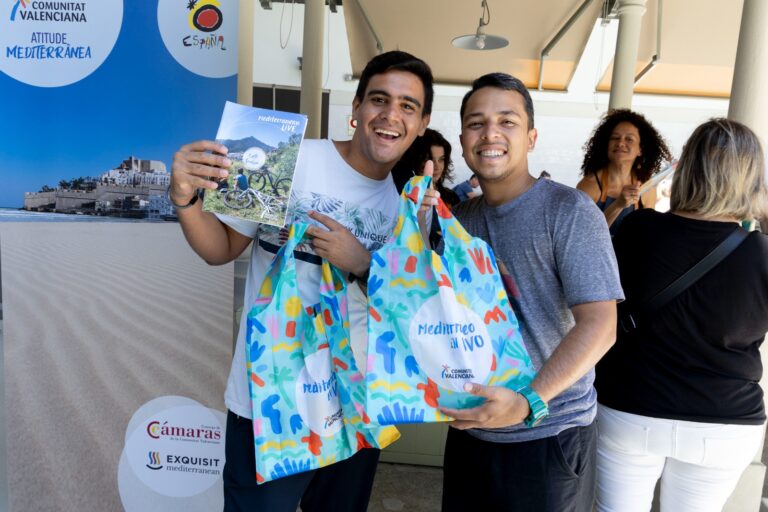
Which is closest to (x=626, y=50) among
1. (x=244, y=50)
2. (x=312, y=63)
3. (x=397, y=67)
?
(x=312, y=63)

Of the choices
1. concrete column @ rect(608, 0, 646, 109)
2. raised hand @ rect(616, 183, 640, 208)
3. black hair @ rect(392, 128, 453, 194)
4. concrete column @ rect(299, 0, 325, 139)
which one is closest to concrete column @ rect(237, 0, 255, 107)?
black hair @ rect(392, 128, 453, 194)

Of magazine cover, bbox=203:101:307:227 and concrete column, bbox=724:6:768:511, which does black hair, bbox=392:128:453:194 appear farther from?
concrete column, bbox=724:6:768:511

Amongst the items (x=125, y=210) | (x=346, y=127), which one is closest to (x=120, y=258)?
(x=125, y=210)

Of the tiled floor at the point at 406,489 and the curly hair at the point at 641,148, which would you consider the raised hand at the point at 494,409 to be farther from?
the curly hair at the point at 641,148

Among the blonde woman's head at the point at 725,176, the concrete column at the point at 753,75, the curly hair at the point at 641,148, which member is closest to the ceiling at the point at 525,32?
the curly hair at the point at 641,148

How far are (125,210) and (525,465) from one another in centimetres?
193

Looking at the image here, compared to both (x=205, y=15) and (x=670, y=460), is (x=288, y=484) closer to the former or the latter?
(x=670, y=460)

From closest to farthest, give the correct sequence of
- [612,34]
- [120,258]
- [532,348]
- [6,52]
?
[532,348] → [6,52] → [120,258] → [612,34]

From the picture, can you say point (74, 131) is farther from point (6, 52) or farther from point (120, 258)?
point (120, 258)

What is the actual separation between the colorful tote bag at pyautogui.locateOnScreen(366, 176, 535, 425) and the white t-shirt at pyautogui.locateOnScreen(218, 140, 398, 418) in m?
0.30

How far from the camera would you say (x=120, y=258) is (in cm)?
238

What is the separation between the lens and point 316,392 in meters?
1.33

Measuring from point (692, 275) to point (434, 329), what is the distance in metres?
1.07

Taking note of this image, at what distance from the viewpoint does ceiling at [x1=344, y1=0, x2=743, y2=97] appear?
7348 millimetres
